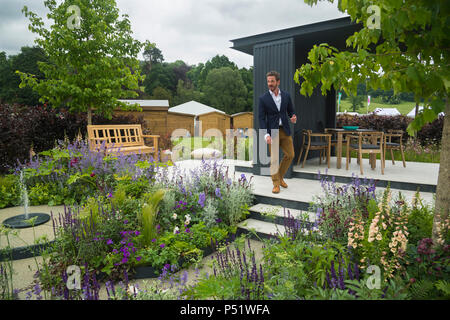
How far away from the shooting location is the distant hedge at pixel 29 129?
6020 mm

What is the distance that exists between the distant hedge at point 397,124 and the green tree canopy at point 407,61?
7.73m

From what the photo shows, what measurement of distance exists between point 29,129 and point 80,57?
2.84 metres

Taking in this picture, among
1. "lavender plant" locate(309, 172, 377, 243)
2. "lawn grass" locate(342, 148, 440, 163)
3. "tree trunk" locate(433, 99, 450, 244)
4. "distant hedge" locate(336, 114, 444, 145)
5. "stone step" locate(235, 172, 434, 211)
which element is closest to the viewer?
"tree trunk" locate(433, 99, 450, 244)

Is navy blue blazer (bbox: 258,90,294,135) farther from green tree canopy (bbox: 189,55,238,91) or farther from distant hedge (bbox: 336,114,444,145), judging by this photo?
green tree canopy (bbox: 189,55,238,91)

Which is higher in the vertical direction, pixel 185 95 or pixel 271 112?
pixel 185 95

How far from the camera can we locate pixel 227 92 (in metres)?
40.3

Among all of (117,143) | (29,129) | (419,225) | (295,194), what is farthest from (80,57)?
(419,225)

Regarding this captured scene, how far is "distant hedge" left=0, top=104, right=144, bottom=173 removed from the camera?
19.7 feet

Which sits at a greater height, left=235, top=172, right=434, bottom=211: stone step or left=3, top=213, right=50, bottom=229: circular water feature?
left=235, top=172, right=434, bottom=211: stone step

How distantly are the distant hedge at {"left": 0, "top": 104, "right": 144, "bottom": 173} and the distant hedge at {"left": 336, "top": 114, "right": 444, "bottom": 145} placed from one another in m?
9.01

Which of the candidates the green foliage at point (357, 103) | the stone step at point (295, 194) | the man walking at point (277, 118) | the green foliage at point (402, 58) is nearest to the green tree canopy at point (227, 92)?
the green foliage at point (357, 103)

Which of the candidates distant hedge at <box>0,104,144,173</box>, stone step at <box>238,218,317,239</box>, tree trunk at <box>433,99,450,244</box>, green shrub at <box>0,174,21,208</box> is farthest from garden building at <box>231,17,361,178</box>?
distant hedge at <box>0,104,144,173</box>

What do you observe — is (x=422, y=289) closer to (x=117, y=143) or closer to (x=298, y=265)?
(x=298, y=265)
